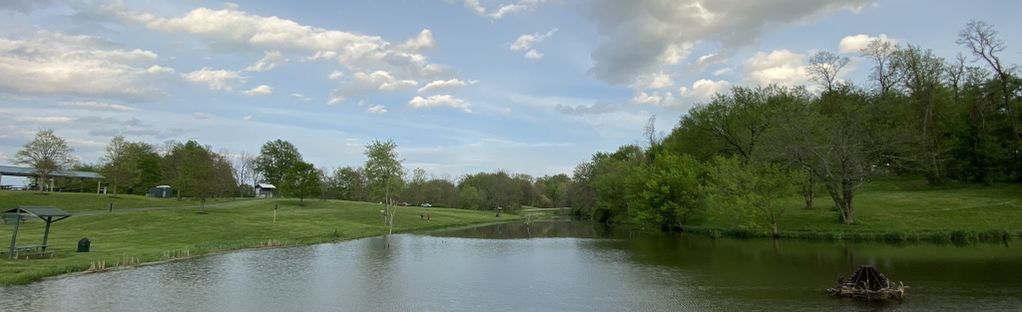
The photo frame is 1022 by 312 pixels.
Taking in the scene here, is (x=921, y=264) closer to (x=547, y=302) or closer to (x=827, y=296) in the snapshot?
(x=827, y=296)

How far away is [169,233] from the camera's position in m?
45.8

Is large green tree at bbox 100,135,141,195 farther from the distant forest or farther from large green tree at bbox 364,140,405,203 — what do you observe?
large green tree at bbox 364,140,405,203

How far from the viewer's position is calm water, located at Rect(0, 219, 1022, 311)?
20281 millimetres

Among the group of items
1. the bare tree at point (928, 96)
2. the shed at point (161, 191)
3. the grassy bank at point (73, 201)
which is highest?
the bare tree at point (928, 96)

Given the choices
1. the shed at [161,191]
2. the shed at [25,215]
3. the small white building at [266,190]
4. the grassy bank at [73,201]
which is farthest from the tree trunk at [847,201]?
the small white building at [266,190]

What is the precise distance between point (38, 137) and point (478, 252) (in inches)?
2836

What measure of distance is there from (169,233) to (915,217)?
61153mm

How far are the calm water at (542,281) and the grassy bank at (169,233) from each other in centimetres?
284

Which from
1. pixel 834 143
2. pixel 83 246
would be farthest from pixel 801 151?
pixel 83 246

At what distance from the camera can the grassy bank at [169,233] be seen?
29.1m

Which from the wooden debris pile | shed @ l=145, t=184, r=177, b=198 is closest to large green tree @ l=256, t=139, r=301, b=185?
shed @ l=145, t=184, r=177, b=198

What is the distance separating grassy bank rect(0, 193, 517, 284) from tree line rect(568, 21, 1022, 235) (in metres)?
32.1

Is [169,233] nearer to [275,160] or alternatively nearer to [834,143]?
[834,143]

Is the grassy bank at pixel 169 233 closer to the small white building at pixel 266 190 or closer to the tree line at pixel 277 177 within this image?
the tree line at pixel 277 177
